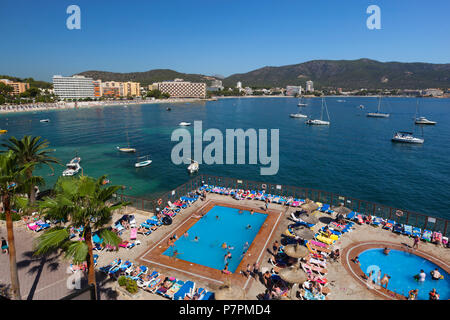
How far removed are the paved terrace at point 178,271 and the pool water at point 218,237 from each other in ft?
5.09

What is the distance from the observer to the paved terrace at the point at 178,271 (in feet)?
61.5

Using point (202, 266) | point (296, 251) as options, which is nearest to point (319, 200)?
point (296, 251)

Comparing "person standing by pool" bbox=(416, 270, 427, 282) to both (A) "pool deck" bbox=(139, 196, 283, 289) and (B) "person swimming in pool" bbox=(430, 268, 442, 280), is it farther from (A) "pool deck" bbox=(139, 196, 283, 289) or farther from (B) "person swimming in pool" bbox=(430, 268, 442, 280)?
(A) "pool deck" bbox=(139, 196, 283, 289)

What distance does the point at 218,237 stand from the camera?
28.5m

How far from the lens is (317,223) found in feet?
96.9

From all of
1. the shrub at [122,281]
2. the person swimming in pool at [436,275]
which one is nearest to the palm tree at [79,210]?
the shrub at [122,281]

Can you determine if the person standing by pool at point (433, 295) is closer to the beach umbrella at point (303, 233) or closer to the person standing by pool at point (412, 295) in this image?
the person standing by pool at point (412, 295)

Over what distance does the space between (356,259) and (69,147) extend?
270 feet

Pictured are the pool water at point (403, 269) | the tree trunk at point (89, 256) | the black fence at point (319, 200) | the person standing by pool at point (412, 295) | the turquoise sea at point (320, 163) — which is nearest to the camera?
the tree trunk at point (89, 256)

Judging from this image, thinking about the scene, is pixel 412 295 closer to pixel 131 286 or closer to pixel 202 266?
pixel 202 266

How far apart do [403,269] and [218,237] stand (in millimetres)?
17433

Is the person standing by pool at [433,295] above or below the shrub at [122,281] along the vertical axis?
below

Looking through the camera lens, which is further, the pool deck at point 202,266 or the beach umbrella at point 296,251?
the beach umbrella at point 296,251
